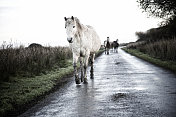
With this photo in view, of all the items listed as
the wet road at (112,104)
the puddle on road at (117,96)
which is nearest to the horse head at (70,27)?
the wet road at (112,104)

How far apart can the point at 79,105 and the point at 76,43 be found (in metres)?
4.00

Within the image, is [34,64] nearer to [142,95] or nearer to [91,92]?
[91,92]

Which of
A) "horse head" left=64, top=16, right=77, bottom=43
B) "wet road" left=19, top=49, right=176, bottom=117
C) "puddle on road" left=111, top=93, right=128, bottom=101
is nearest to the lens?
"wet road" left=19, top=49, right=176, bottom=117

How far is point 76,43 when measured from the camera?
923cm

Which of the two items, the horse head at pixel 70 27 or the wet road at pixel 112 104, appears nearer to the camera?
the wet road at pixel 112 104

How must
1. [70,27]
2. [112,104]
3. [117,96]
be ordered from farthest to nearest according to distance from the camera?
[70,27], [117,96], [112,104]

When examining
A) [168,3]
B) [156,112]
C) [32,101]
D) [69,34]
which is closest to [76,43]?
[69,34]

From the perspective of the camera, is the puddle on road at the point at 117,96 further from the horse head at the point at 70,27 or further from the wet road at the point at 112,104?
the horse head at the point at 70,27

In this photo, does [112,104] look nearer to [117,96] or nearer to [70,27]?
[117,96]

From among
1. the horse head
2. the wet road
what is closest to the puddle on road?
the wet road

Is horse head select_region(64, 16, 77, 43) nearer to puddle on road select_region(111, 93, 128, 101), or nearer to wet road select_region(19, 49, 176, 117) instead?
wet road select_region(19, 49, 176, 117)

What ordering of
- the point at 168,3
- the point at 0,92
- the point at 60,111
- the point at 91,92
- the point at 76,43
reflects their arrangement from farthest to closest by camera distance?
1. the point at 168,3
2. the point at 76,43
3. the point at 0,92
4. the point at 91,92
5. the point at 60,111

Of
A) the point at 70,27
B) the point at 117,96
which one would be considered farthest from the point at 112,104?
the point at 70,27

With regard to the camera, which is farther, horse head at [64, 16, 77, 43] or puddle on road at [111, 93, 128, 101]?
horse head at [64, 16, 77, 43]
